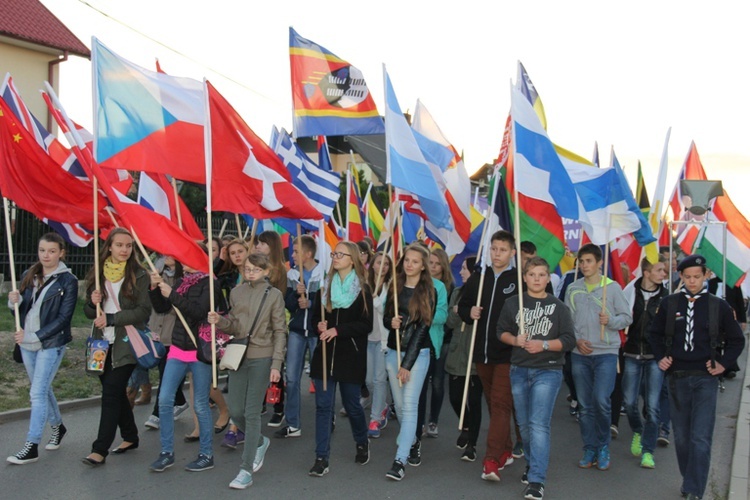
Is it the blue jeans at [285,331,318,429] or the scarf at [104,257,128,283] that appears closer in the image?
the scarf at [104,257,128,283]

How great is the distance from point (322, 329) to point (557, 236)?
7.85 feet

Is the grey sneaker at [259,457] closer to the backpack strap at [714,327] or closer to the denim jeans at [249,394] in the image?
the denim jeans at [249,394]

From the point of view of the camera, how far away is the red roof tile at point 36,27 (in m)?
22.3

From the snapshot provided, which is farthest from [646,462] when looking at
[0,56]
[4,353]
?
[0,56]

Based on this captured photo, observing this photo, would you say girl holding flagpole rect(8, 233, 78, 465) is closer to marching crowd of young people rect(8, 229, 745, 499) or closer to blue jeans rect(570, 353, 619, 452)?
marching crowd of young people rect(8, 229, 745, 499)

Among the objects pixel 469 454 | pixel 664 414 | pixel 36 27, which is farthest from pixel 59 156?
pixel 36 27

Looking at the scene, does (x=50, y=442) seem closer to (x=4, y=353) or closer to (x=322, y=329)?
(x=322, y=329)

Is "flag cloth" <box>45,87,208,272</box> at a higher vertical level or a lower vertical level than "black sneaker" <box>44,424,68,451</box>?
higher

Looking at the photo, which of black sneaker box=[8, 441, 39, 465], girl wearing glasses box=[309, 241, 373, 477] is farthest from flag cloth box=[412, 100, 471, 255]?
black sneaker box=[8, 441, 39, 465]

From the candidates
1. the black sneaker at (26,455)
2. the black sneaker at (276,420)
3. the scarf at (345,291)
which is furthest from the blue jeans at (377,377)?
the black sneaker at (26,455)

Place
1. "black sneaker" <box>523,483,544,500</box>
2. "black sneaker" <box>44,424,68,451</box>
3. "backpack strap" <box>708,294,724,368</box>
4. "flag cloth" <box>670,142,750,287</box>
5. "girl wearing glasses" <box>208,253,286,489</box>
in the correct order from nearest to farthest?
"backpack strap" <box>708,294,724,368</box> < "black sneaker" <box>523,483,544,500</box> < "girl wearing glasses" <box>208,253,286,489</box> < "black sneaker" <box>44,424,68,451</box> < "flag cloth" <box>670,142,750,287</box>

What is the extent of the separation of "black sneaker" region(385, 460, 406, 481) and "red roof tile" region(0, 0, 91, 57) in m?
19.7

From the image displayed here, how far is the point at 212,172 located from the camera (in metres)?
6.72

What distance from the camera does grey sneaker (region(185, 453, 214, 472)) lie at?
6.45 meters
